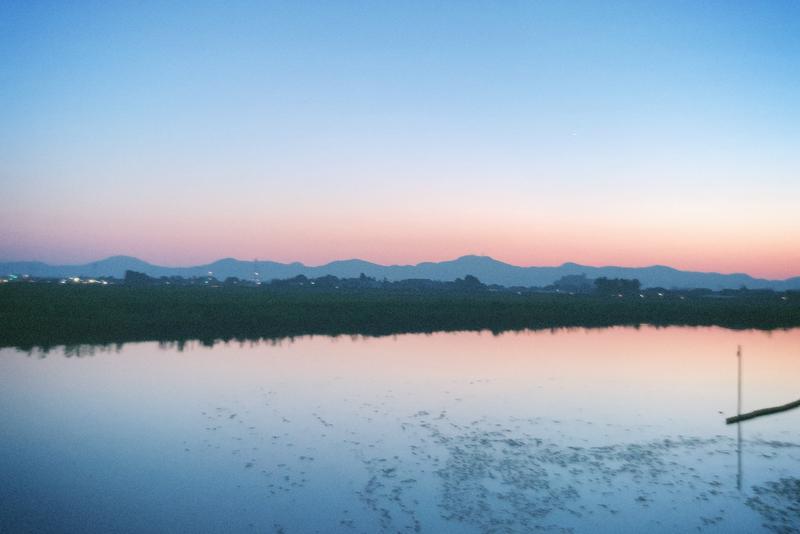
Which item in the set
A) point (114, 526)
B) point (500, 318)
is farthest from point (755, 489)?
point (500, 318)

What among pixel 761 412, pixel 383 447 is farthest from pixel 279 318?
pixel 761 412

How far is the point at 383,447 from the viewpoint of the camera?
10.8 meters

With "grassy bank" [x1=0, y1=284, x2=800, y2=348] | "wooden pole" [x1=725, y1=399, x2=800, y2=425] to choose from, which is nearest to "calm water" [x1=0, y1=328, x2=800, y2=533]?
"wooden pole" [x1=725, y1=399, x2=800, y2=425]

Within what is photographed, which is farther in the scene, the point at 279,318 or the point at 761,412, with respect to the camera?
the point at 279,318

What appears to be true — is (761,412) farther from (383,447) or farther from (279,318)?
(279,318)

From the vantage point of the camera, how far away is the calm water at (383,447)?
25.4 feet

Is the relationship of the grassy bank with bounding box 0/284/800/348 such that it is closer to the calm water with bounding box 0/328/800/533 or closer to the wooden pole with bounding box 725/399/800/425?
the calm water with bounding box 0/328/800/533

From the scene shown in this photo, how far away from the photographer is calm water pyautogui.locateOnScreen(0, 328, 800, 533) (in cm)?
774

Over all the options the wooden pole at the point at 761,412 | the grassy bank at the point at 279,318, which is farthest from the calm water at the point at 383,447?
the grassy bank at the point at 279,318

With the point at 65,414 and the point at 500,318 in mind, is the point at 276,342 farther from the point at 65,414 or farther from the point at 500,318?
the point at 500,318

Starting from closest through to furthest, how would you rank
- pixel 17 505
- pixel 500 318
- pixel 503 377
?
pixel 17 505 → pixel 503 377 → pixel 500 318

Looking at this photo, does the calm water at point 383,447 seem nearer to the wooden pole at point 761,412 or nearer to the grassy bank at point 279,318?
the wooden pole at point 761,412

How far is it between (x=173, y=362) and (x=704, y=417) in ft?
56.8

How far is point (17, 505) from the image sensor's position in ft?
25.5
